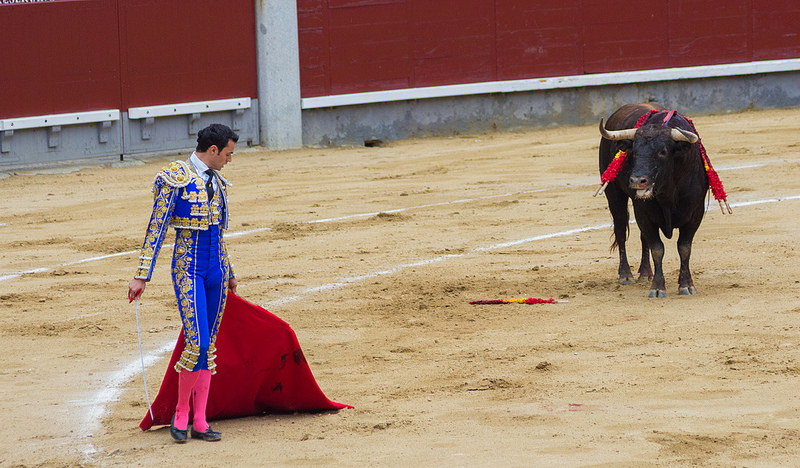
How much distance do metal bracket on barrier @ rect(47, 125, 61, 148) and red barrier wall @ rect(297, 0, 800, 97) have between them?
3405 mm

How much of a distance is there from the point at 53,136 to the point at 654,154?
8.02 m

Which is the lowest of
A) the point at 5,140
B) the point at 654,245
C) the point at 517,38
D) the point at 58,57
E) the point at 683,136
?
the point at 654,245

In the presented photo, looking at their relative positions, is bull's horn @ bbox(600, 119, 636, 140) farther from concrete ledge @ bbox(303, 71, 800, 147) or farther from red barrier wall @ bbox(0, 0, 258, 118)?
concrete ledge @ bbox(303, 71, 800, 147)

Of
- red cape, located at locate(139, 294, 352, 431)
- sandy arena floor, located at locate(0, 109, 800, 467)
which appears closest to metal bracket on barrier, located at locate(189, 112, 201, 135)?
sandy arena floor, located at locate(0, 109, 800, 467)

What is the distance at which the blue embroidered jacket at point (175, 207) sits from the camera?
4129mm

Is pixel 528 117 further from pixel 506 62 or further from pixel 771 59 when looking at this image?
pixel 771 59

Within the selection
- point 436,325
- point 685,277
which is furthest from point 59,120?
point 685,277

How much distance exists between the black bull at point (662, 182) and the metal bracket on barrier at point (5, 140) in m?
7.53

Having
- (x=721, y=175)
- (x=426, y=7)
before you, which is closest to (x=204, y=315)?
(x=721, y=175)

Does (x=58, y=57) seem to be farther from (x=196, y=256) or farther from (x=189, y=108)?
(x=196, y=256)

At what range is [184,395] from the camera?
4.22 metres

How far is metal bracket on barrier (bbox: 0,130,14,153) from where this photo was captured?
1179 centimetres

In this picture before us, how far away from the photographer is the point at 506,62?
1538cm

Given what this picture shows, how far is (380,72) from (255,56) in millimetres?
1782
